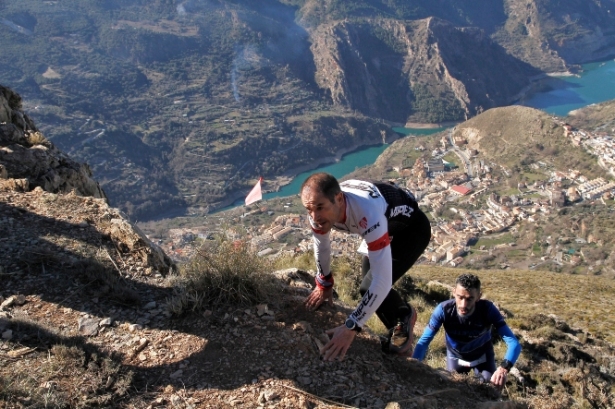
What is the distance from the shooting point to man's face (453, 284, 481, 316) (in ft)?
14.0

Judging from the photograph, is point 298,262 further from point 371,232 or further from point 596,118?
point 596,118

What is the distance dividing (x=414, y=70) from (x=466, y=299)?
137 metres

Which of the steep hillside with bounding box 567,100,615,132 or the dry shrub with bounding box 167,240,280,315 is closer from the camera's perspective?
the dry shrub with bounding box 167,240,280,315

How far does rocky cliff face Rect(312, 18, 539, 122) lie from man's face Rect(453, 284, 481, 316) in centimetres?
11226

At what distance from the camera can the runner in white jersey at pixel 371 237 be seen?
10.2 ft

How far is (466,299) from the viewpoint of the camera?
14.1 ft

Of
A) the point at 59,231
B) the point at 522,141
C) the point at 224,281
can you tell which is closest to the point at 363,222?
the point at 224,281

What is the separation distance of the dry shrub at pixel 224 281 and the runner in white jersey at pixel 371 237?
18.4 inches

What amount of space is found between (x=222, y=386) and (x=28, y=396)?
1.17m

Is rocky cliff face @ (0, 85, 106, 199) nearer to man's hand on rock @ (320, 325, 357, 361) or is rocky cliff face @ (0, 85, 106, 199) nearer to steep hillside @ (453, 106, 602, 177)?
man's hand on rock @ (320, 325, 357, 361)

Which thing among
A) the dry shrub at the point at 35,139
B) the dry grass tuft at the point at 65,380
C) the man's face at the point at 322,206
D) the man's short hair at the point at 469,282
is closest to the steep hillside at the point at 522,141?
the dry shrub at the point at 35,139

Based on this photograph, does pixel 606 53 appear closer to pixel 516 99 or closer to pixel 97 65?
pixel 516 99

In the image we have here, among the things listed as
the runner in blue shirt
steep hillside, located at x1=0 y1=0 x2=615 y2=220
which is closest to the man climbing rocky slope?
the runner in blue shirt

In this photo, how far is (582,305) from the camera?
1109 centimetres
